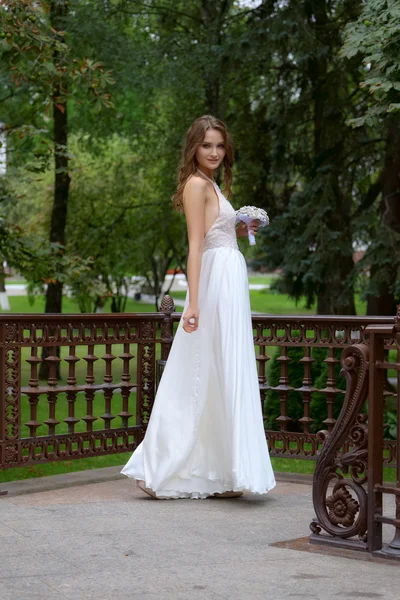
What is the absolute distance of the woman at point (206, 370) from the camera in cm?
715

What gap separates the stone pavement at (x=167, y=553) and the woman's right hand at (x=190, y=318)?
47.2 inches

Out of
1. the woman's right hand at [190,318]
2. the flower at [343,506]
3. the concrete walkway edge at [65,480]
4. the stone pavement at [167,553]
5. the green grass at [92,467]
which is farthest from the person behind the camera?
the green grass at [92,467]

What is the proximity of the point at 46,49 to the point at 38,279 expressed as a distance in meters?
5.15

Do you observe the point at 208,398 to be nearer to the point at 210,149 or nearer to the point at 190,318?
the point at 190,318

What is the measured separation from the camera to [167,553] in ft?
18.5

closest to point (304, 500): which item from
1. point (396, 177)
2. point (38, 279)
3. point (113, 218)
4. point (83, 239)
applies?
point (38, 279)

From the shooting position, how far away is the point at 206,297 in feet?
24.0

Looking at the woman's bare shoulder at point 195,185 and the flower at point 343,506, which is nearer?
the flower at point 343,506

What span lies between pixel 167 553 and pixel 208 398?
1793mm

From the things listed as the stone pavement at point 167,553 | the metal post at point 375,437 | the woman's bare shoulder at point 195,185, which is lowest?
the stone pavement at point 167,553

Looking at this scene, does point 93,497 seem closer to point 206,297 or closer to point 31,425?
point 31,425

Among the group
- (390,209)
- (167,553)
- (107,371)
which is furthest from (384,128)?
(167,553)

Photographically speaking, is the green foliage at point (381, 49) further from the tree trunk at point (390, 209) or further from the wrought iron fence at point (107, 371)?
the tree trunk at point (390, 209)

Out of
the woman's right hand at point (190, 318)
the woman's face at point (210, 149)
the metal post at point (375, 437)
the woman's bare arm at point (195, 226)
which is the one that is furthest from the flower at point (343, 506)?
the woman's face at point (210, 149)
